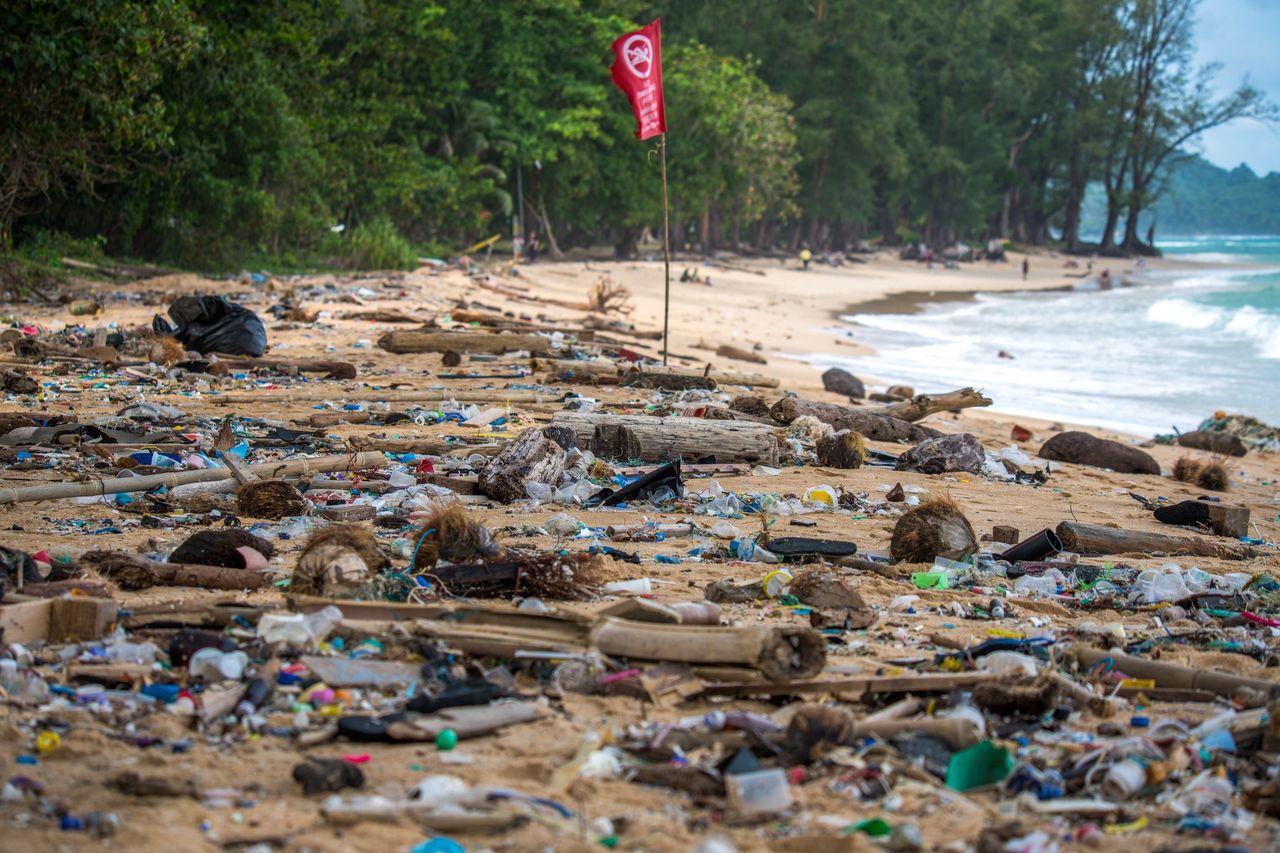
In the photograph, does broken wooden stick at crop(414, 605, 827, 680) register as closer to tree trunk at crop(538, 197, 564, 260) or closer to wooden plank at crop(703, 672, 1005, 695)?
wooden plank at crop(703, 672, 1005, 695)

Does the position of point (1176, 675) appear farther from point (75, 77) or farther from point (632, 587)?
point (75, 77)

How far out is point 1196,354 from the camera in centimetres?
2348

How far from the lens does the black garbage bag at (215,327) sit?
39.0 feet

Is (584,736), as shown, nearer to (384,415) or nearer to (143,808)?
(143,808)

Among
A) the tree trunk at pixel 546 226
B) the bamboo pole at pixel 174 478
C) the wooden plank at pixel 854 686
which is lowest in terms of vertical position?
the wooden plank at pixel 854 686

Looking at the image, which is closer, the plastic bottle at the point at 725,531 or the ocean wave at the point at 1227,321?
the plastic bottle at the point at 725,531

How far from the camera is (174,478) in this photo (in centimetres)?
651

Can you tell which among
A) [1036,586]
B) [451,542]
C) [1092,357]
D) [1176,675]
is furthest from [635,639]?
[1092,357]

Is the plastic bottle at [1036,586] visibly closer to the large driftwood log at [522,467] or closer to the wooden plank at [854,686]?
the wooden plank at [854,686]

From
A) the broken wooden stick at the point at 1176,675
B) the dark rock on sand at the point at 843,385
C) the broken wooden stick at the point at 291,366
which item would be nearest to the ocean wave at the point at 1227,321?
the dark rock on sand at the point at 843,385

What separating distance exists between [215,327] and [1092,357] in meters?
15.9

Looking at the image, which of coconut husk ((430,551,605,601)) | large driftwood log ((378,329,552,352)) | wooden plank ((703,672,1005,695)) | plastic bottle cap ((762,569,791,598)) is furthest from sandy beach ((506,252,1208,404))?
wooden plank ((703,672,1005,695))

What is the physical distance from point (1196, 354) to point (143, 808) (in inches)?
938

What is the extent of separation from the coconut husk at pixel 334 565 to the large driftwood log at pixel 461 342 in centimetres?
835
